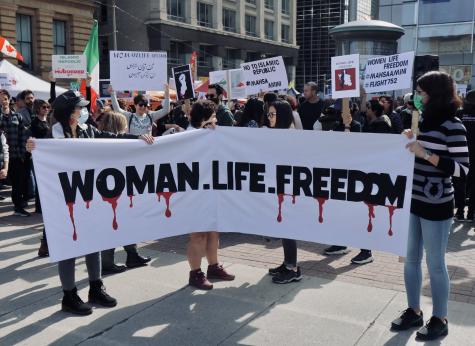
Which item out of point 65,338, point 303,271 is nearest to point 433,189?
point 303,271

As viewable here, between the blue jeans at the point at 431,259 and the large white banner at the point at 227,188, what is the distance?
18 cm

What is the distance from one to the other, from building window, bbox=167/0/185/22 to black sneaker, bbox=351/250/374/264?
43827mm

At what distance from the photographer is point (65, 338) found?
160 inches

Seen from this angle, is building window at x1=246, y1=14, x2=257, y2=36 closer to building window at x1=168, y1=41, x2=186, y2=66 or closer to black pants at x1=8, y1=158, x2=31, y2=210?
building window at x1=168, y1=41, x2=186, y2=66

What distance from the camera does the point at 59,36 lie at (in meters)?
33.8

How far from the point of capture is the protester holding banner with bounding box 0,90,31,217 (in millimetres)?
8734

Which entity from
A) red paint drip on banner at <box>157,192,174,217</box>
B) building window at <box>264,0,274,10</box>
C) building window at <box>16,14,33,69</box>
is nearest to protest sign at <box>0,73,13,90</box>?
red paint drip on banner at <box>157,192,174,217</box>

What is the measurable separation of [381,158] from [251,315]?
1.72 meters

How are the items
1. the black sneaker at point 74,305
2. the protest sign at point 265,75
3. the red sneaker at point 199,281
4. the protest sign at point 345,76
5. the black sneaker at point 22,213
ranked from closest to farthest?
1. the black sneaker at point 74,305
2. the red sneaker at point 199,281
3. the protest sign at point 345,76
4. the black sneaker at point 22,213
5. the protest sign at point 265,75

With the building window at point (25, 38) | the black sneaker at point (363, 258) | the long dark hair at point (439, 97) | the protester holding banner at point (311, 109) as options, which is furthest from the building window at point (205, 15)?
the long dark hair at point (439, 97)

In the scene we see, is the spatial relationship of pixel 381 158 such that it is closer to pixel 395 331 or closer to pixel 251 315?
pixel 395 331

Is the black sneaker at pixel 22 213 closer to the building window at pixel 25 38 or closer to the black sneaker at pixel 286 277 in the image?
the black sneaker at pixel 286 277

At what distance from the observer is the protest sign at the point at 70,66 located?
11.0 m

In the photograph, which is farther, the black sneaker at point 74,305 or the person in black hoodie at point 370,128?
the person in black hoodie at point 370,128
